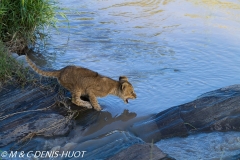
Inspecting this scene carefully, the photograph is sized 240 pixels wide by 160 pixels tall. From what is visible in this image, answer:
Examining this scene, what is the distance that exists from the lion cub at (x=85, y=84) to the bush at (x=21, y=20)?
2604mm

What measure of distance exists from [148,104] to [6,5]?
162 inches

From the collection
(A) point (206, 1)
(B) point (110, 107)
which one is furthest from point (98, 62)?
(A) point (206, 1)

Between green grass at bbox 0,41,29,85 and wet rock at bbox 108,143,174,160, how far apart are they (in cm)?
287

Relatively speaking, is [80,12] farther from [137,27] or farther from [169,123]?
[169,123]

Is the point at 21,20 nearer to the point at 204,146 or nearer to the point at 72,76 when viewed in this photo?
the point at 72,76

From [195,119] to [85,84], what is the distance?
2012 millimetres

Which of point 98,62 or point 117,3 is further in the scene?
point 117,3

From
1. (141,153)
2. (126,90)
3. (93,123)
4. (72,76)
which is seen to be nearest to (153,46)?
(126,90)

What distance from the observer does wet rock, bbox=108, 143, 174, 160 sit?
5.61 meters

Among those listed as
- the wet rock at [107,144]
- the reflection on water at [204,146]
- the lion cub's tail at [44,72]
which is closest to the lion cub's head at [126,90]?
the wet rock at [107,144]

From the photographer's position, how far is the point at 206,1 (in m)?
15.6

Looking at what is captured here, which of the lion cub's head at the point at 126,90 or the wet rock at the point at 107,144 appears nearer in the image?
the wet rock at the point at 107,144

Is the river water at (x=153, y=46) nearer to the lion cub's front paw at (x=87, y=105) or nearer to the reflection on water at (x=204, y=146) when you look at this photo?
the reflection on water at (x=204, y=146)

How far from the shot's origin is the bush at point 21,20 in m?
9.75
